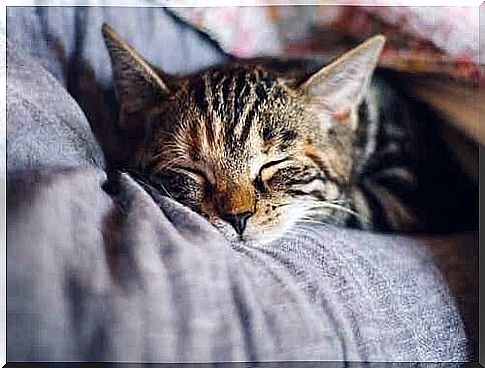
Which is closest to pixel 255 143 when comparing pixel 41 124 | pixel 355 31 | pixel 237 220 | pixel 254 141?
pixel 254 141

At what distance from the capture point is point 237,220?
82 centimetres

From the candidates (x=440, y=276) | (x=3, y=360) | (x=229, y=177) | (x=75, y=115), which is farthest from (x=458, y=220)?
(x=3, y=360)

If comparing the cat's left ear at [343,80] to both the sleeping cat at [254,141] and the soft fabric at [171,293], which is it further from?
the soft fabric at [171,293]

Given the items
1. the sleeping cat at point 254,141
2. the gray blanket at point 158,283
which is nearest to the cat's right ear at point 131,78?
the sleeping cat at point 254,141

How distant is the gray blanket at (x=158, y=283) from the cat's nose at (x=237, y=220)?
28 mm

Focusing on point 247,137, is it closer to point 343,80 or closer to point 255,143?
point 255,143

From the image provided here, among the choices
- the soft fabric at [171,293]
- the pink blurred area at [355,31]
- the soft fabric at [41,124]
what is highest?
the pink blurred area at [355,31]

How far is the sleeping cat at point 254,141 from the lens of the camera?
85 centimetres

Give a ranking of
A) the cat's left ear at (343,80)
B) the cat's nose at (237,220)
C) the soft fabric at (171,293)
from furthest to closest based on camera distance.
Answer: the cat's left ear at (343,80)
the cat's nose at (237,220)
the soft fabric at (171,293)

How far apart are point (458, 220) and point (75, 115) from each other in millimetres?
534

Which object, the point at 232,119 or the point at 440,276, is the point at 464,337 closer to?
the point at 440,276

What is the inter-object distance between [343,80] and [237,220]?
260 millimetres

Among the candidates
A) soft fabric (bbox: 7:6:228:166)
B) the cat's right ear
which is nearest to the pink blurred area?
soft fabric (bbox: 7:6:228:166)

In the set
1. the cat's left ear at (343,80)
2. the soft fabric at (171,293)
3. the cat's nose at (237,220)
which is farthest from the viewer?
the cat's left ear at (343,80)
